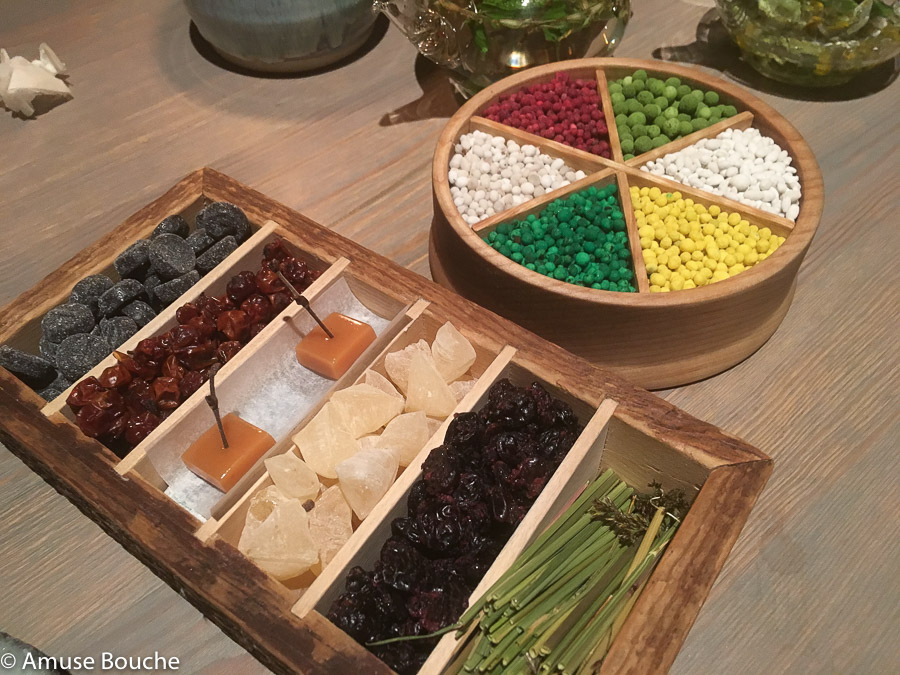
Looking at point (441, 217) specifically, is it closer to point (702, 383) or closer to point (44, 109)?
point (702, 383)

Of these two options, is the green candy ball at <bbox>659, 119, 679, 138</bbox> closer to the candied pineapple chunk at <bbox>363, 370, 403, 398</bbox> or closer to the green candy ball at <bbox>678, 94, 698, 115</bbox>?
the green candy ball at <bbox>678, 94, 698, 115</bbox>

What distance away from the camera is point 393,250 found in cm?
140

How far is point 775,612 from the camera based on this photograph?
95cm

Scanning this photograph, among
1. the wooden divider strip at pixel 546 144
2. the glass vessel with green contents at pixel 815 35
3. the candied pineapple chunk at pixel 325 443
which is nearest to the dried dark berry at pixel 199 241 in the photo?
the candied pineapple chunk at pixel 325 443

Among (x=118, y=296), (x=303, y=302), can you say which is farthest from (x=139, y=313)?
(x=303, y=302)

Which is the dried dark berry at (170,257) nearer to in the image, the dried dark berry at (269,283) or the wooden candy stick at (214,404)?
the dried dark berry at (269,283)

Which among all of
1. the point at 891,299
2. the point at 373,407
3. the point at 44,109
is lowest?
the point at 891,299

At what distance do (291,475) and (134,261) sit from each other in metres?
0.51

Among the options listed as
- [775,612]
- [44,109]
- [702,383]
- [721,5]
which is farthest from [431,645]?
[44,109]

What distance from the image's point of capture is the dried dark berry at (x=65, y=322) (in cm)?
111

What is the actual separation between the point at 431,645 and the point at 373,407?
0.32m

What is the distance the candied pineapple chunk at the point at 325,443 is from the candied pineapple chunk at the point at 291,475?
20 millimetres

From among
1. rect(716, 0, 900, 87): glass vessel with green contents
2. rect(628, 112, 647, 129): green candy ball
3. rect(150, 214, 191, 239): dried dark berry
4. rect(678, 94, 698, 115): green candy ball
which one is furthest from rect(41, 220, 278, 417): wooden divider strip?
rect(716, 0, 900, 87): glass vessel with green contents

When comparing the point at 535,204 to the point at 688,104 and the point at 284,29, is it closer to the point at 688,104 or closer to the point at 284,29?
the point at 688,104
